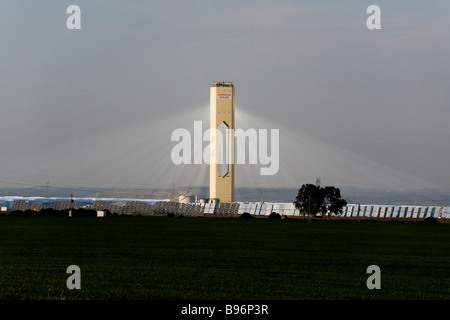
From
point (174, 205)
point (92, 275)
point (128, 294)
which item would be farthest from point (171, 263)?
point (174, 205)

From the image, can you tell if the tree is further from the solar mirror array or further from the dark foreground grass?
the dark foreground grass

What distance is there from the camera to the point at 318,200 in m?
131

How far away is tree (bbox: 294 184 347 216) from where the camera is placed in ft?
429

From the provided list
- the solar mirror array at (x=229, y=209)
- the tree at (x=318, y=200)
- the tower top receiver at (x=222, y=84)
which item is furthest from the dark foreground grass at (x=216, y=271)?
the tower top receiver at (x=222, y=84)

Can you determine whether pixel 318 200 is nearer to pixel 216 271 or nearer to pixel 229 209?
pixel 229 209

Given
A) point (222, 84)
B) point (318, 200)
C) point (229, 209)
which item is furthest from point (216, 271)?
point (222, 84)

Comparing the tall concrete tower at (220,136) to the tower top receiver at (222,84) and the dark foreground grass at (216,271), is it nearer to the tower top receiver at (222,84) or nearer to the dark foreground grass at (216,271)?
the tower top receiver at (222,84)

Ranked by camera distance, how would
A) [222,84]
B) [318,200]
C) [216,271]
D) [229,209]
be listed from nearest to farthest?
[216,271], [318,200], [229,209], [222,84]

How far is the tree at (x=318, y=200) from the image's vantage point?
429 feet

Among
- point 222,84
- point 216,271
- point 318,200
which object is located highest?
point 222,84

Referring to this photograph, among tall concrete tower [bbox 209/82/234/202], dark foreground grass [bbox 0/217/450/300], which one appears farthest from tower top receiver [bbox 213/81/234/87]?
dark foreground grass [bbox 0/217/450/300]
